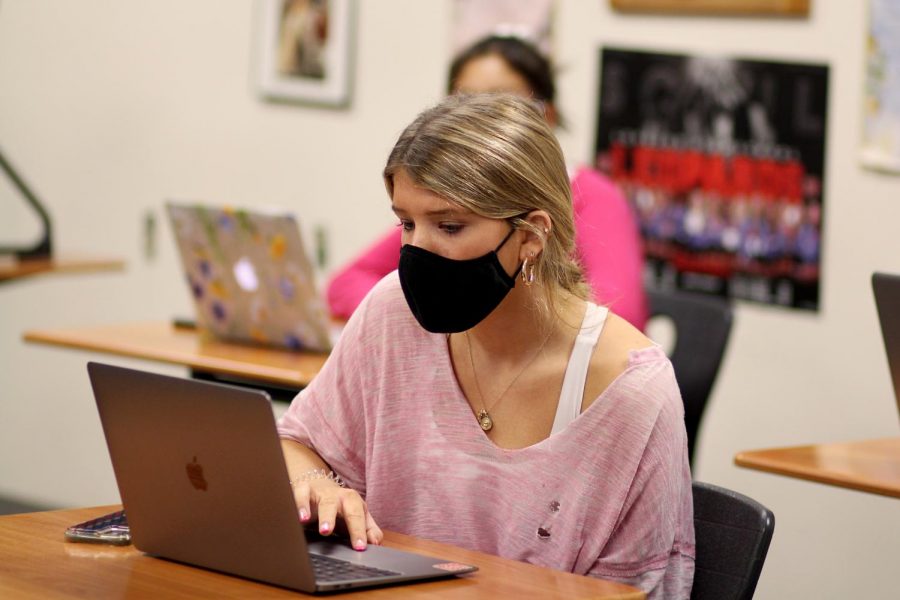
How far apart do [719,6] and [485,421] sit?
2.06 meters

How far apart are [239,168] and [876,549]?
7.64ft

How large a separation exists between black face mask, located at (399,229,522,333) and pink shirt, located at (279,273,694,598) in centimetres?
11

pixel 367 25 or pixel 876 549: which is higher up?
pixel 367 25

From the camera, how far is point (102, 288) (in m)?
5.12

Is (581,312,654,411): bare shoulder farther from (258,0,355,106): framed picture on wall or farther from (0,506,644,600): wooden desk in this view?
(258,0,355,106): framed picture on wall

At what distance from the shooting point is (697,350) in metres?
3.22

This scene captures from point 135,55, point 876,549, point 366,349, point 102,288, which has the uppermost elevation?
point 135,55

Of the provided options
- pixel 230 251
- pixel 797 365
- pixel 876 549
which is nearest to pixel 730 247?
pixel 797 365

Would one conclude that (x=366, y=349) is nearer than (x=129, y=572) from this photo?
No

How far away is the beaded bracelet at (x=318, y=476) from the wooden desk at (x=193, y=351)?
0.87m

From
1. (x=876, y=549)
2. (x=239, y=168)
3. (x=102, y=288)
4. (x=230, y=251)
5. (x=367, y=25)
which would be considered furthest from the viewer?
(x=102, y=288)

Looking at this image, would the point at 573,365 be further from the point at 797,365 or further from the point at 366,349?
the point at 797,365

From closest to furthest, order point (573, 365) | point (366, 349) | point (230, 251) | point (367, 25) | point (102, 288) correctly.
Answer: point (573, 365) < point (366, 349) < point (230, 251) < point (367, 25) < point (102, 288)

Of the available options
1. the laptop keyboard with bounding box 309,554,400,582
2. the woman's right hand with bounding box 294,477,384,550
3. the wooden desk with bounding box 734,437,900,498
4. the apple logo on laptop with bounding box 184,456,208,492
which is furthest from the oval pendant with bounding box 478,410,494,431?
the wooden desk with bounding box 734,437,900,498
